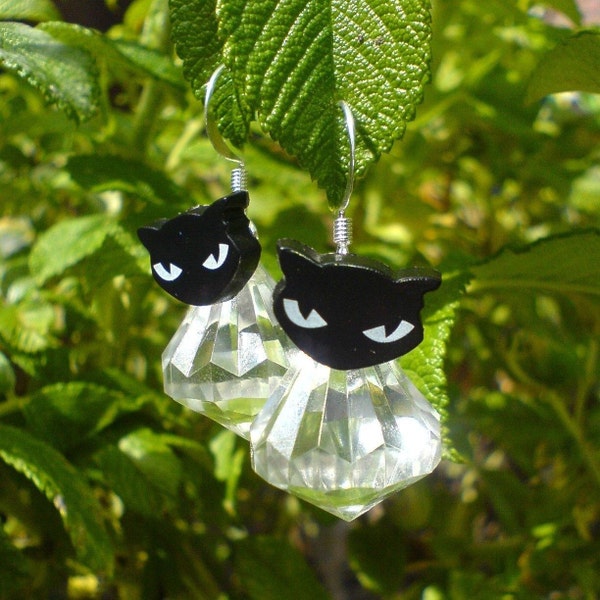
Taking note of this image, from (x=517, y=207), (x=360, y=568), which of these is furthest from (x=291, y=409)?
(x=517, y=207)

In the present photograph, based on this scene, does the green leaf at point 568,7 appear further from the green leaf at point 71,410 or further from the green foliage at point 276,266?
the green leaf at point 71,410

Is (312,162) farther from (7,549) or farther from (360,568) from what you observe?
(360,568)

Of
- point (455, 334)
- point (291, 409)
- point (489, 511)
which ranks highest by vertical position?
point (291, 409)

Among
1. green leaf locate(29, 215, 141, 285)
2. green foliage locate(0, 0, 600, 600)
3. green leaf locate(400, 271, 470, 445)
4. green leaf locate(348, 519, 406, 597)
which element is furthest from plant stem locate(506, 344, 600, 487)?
green leaf locate(29, 215, 141, 285)

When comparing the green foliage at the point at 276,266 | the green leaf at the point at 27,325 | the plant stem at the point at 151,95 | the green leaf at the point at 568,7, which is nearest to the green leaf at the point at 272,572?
the green foliage at the point at 276,266

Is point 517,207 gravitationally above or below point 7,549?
below

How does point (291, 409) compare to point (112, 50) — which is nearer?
point (291, 409)

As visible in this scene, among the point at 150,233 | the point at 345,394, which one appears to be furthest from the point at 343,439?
the point at 150,233

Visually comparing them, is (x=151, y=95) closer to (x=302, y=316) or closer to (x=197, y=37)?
(x=197, y=37)
